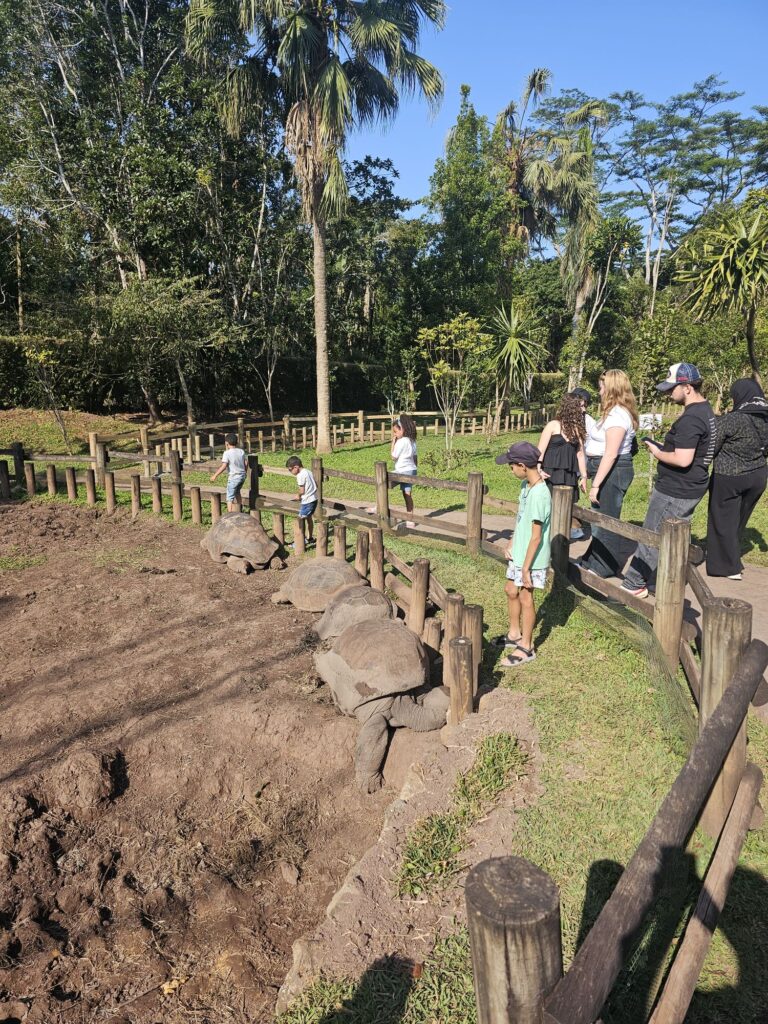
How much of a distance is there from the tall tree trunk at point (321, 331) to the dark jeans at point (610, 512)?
41.7 ft

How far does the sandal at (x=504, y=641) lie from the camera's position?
4918 millimetres

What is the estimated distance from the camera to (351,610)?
5.52m

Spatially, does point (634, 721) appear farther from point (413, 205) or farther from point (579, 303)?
point (579, 303)

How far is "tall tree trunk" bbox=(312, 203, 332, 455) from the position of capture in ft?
56.4

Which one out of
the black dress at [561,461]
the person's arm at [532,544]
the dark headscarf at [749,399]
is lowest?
the person's arm at [532,544]

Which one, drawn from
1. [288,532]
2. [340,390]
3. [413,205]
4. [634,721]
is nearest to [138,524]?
[288,532]

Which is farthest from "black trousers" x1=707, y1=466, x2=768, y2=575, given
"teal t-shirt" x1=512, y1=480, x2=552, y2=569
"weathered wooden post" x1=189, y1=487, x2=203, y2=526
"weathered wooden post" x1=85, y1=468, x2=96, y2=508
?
"weathered wooden post" x1=85, y1=468, x2=96, y2=508

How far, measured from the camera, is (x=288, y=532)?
906cm

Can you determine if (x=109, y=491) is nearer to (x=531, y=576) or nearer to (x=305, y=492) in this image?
(x=305, y=492)

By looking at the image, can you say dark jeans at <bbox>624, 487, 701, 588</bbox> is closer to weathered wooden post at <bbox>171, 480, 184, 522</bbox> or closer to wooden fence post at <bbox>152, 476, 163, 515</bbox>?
weathered wooden post at <bbox>171, 480, 184, 522</bbox>

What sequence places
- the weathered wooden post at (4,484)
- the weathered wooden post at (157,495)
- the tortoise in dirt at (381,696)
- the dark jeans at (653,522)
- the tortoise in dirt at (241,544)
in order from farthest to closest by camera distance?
the weathered wooden post at (4,484)
the weathered wooden post at (157,495)
the tortoise in dirt at (241,544)
the dark jeans at (653,522)
the tortoise in dirt at (381,696)

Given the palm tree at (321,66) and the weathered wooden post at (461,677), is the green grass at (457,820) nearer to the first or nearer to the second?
the weathered wooden post at (461,677)

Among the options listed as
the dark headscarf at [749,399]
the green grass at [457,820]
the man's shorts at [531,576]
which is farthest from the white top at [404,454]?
the green grass at [457,820]

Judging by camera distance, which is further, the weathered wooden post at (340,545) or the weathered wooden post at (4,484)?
Result: the weathered wooden post at (4,484)
